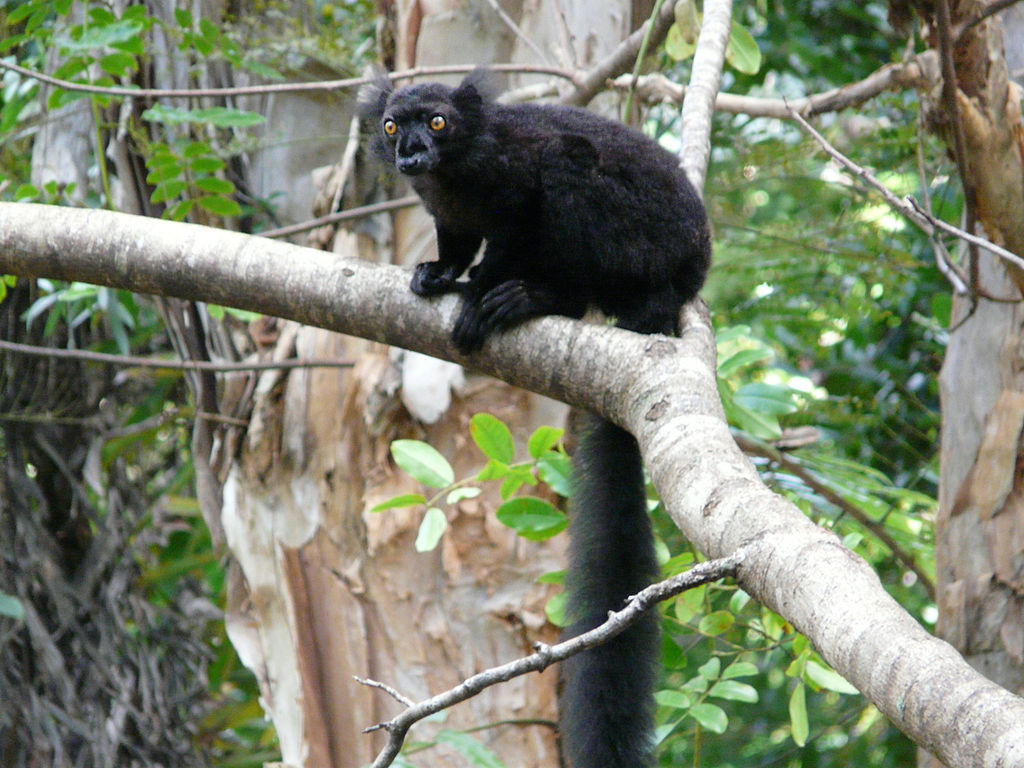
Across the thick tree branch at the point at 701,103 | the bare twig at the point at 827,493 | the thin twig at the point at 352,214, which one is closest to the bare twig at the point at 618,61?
the thick tree branch at the point at 701,103

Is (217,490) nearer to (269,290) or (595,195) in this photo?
(269,290)

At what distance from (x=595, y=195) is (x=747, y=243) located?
2118 millimetres

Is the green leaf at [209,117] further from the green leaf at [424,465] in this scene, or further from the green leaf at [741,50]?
the green leaf at [741,50]

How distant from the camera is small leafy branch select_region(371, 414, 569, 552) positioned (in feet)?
8.20

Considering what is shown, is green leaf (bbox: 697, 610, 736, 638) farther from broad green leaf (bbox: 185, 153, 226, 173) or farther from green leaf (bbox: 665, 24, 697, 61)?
broad green leaf (bbox: 185, 153, 226, 173)

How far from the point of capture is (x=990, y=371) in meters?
2.94

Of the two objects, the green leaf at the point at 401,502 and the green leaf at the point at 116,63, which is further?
the green leaf at the point at 116,63

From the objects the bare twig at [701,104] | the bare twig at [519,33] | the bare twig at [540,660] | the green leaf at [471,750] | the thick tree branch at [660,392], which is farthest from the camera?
the bare twig at [519,33]

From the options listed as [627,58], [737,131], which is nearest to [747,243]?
[737,131]

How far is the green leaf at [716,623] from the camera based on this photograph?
2643mm

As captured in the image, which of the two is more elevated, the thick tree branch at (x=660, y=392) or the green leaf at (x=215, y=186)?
the green leaf at (x=215, y=186)

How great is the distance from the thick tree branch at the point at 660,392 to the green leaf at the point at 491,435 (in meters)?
0.21

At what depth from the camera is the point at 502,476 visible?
2.51 meters

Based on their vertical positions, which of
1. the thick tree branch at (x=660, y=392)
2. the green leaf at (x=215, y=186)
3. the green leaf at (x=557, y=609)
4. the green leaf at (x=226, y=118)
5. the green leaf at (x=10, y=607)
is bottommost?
the green leaf at (x=10, y=607)
